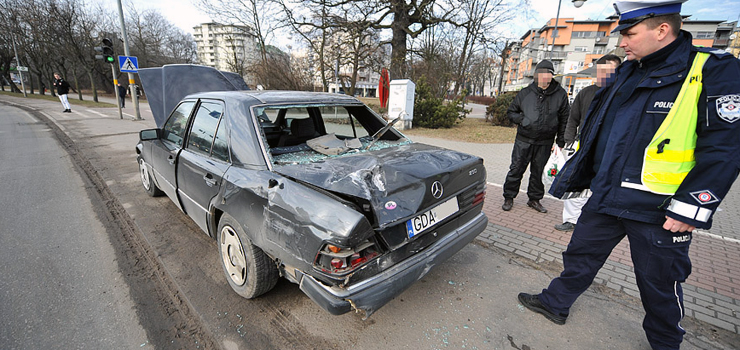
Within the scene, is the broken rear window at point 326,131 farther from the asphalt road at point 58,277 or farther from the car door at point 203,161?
the asphalt road at point 58,277

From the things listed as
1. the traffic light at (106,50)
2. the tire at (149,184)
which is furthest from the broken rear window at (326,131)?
the traffic light at (106,50)

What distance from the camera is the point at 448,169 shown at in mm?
2361

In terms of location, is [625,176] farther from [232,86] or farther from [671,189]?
[232,86]

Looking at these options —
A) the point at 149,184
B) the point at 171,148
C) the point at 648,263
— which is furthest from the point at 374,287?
the point at 149,184

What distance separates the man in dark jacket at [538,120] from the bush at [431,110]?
29.9 ft

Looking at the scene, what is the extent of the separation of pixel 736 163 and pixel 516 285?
5.69ft

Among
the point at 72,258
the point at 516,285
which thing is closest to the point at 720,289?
the point at 516,285

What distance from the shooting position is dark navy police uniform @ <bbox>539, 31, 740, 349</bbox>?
156 cm

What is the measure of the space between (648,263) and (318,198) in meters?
1.96

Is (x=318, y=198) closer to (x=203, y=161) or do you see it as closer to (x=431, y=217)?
(x=431, y=217)

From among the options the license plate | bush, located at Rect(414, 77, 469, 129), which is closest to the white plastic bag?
the license plate

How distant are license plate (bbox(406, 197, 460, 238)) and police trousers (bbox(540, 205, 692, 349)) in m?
0.86

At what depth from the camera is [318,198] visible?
1861 millimetres

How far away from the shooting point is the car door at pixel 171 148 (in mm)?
3344
